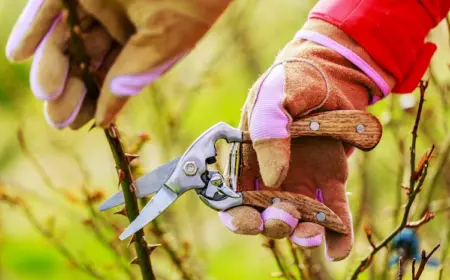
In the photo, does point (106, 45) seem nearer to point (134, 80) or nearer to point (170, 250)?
point (134, 80)

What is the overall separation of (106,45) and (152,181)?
29 centimetres

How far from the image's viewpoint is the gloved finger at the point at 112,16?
3.62 ft

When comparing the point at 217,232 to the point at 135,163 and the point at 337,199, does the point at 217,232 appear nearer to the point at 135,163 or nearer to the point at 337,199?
the point at 135,163

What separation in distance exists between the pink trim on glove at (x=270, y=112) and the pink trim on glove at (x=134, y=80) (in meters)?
0.21

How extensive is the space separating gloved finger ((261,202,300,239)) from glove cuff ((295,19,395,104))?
0.99 feet

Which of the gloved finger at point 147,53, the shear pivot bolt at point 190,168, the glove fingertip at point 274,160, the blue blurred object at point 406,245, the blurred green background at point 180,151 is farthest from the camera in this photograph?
the blurred green background at point 180,151

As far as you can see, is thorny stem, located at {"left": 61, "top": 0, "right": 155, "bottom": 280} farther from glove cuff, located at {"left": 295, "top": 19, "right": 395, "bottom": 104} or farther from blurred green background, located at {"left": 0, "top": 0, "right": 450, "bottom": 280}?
blurred green background, located at {"left": 0, "top": 0, "right": 450, "bottom": 280}

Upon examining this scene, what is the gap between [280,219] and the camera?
1.28m

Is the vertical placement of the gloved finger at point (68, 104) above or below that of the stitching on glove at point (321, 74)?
above

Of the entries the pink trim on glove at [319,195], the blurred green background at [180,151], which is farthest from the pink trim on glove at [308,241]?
the blurred green background at [180,151]

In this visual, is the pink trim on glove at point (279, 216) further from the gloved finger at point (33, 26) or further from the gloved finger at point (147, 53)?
the gloved finger at point (33, 26)

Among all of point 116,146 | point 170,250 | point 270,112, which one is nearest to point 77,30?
point 116,146

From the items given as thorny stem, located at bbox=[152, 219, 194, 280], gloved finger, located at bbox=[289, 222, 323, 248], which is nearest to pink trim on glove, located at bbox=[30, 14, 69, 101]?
gloved finger, located at bbox=[289, 222, 323, 248]

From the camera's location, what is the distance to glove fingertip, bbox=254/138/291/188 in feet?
3.97
